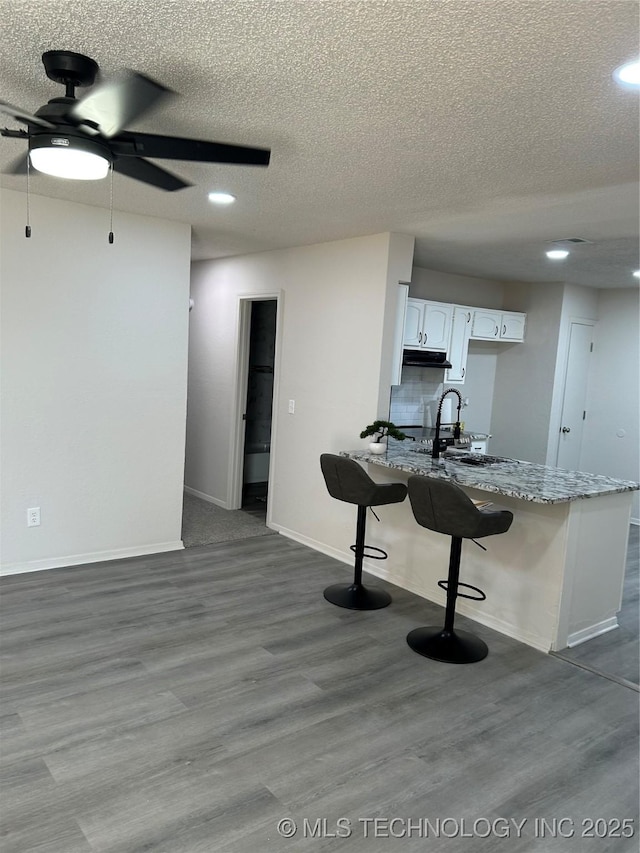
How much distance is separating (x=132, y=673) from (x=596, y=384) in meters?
5.84

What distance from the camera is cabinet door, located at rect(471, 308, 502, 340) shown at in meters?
6.04

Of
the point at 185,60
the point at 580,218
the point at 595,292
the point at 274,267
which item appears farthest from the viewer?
the point at 595,292

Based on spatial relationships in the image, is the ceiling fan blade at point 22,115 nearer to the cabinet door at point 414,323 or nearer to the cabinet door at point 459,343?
the cabinet door at point 414,323

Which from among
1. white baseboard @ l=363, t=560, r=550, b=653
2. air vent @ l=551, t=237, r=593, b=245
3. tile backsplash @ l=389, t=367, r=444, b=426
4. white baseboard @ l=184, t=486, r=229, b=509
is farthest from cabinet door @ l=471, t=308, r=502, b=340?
white baseboard @ l=184, t=486, r=229, b=509

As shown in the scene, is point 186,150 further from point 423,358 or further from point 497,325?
point 497,325

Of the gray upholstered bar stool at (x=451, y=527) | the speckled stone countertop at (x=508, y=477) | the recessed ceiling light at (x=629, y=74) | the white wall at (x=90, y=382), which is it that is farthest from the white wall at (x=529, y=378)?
the recessed ceiling light at (x=629, y=74)

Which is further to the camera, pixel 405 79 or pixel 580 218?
pixel 580 218

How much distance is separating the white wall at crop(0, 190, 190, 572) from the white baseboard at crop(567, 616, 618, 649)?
3.05 m

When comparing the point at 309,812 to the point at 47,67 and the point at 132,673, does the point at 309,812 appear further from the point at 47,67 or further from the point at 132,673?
the point at 47,67

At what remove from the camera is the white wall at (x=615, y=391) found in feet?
21.6

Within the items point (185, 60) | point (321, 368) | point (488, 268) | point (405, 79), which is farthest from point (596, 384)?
point (185, 60)

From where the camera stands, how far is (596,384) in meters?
6.89

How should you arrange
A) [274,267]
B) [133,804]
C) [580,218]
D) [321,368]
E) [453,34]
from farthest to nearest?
[274,267], [321,368], [580,218], [133,804], [453,34]

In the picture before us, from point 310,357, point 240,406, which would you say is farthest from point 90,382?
point 240,406
